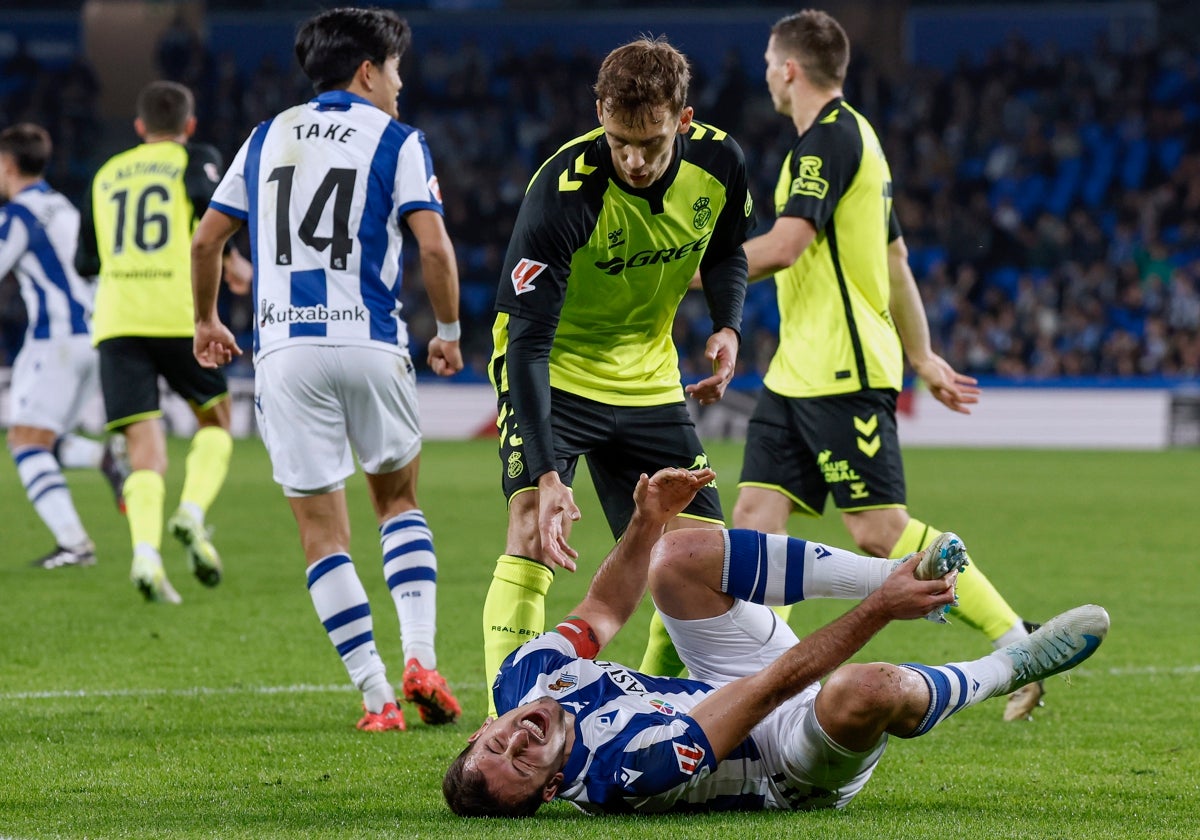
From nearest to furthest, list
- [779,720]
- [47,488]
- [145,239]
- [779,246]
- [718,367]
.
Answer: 1. [779,720]
2. [718,367]
3. [779,246]
4. [145,239]
5. [47,488]

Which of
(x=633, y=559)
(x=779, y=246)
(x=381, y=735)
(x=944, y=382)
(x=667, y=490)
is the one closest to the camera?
(x=667, y=490)

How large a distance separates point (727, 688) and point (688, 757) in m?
0.18

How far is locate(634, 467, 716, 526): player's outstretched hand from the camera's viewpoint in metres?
3.90

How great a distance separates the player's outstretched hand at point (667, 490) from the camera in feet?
12.8

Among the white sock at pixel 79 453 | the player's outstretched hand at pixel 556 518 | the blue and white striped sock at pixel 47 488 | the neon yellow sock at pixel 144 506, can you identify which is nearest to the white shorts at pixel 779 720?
the player's outstretched hand at pixel 556 518

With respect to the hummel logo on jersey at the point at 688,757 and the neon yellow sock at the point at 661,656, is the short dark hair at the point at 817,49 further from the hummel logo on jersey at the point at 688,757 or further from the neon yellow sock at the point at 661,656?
the hummel logo on jersey at the point at 688,757

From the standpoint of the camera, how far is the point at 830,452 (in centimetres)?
559

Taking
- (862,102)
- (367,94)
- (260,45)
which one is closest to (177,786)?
(367,94)

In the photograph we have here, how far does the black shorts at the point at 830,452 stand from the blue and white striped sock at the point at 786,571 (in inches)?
66.3

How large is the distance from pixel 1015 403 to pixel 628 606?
1800 cm

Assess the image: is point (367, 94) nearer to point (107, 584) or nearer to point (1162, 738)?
point (1162, 738)

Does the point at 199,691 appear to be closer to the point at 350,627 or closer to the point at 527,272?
the point at 350,627

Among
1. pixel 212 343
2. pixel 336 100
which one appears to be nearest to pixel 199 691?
pixel 212 343

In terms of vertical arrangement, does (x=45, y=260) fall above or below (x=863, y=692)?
above
